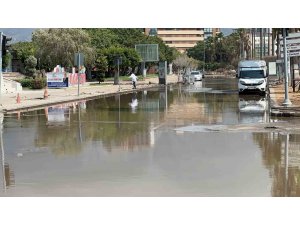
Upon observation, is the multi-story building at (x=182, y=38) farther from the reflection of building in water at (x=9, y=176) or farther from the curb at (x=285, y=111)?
the reflection of building in water at (x=9, y=176)

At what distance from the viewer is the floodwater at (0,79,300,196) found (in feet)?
31.8

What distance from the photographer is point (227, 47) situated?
145 m

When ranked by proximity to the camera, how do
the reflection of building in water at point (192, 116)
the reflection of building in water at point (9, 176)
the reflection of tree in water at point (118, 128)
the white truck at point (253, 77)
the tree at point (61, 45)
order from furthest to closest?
the tree at point (61, 45), the white truck at point (253, 77), the reflection of building in water at point (192, 116), the reflection of tree in water at point (118, 128), the reflection of building in water at point (9, 176)

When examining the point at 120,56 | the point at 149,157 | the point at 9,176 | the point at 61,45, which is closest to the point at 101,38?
the point at 120,56

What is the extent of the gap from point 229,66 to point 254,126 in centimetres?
12841

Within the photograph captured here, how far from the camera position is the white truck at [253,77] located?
40088 mm

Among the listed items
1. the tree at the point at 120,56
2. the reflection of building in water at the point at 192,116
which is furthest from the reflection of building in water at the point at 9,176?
the tree at the point at 120,56

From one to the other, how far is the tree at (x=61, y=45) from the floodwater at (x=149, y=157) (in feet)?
Answer: 159

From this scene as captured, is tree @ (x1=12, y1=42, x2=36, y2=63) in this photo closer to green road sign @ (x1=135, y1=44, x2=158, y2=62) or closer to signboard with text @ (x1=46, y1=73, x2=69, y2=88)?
green road sign @ (x1=135, y1=44, x2=158, y2=62)

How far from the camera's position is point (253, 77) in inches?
1602

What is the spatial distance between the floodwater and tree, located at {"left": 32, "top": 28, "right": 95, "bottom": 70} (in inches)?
1913

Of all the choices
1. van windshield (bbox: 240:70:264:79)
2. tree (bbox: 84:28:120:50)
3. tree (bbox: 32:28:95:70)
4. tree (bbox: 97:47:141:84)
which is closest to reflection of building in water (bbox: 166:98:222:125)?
van windshield (bbox: 240:70:264:79)

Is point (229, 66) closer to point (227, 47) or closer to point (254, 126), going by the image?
point (227, 47)
